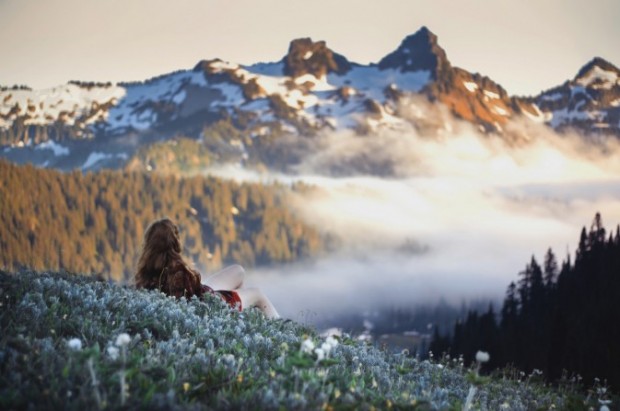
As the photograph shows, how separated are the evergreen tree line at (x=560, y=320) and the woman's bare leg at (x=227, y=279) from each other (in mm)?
37045

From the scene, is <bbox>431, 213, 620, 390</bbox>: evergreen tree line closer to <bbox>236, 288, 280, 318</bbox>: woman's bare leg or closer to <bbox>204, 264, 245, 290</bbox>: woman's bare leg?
<bbox>236, 288, 280, 318</bbox>: woman's bare leg

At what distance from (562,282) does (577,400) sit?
75.5 metres

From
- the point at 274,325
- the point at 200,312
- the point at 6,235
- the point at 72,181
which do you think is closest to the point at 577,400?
the point at 274,325

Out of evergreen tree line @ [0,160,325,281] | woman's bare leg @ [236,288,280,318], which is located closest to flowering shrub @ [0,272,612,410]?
woman's bare leg @ [236,288,280,318]

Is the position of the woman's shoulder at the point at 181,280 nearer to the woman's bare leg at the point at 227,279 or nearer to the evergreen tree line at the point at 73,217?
the woman's bare leg at the point at 227,279

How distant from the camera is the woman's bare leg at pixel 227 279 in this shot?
441 inches

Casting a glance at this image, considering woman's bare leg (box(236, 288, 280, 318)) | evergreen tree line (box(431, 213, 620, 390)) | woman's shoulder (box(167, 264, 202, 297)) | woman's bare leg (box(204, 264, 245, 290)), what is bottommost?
evergreen tree line (box(431, 213, 620, 390))

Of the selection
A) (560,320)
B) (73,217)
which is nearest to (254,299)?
(560,320)

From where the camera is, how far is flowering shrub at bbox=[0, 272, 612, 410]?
344 centimetres

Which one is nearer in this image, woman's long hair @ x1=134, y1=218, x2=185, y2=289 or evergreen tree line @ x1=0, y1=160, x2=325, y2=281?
woman's long hair @ x1=134, y1=218, x2=185, y2=289

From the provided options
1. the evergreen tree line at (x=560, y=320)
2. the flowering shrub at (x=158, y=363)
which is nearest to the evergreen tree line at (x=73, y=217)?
the evergreen tree line at (x=560, y=320)

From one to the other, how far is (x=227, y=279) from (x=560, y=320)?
53671 mm

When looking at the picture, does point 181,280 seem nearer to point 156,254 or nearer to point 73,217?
point 156,254

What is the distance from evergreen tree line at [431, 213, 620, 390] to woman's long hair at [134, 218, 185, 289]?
39513 millimetres
